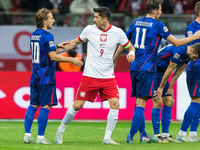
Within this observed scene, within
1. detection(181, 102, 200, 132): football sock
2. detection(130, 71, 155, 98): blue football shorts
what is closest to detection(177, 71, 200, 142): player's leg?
detection(181, 102, 200, 132): football sock

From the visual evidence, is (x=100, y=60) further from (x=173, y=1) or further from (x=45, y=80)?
(x=173, y=1)

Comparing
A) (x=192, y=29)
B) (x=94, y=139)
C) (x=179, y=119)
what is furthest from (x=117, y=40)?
(x=179, y=119)

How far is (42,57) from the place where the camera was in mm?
5863

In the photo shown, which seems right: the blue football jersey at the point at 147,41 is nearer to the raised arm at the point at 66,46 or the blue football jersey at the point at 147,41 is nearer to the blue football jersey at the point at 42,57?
the raised arm at the point at 66,46

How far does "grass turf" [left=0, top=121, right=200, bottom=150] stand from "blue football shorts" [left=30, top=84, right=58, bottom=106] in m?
0.66

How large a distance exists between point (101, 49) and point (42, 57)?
913 millimetres

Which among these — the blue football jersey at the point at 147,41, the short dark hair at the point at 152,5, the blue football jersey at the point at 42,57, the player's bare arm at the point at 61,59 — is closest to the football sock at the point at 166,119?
the blue football jersey at the point at 147,41

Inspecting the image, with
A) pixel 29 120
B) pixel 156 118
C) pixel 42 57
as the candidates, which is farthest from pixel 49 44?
pixel 156 118

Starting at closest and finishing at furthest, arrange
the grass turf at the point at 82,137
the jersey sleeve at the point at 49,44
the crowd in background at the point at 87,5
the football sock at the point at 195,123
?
1. the grass turf at the point at 82,137
2. the jersey sleeve at the point at 49,44
3. the football sock at the point at 195,123
4. the crowd in background at the point at 87,5

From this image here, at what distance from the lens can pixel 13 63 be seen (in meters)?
10.8

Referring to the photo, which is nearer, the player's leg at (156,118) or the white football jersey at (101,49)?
the white football jersey at (101,49)

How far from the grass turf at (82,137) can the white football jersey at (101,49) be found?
112cm

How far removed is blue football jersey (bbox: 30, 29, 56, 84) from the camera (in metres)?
5.83

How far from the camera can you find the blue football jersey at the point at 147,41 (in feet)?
19.2
